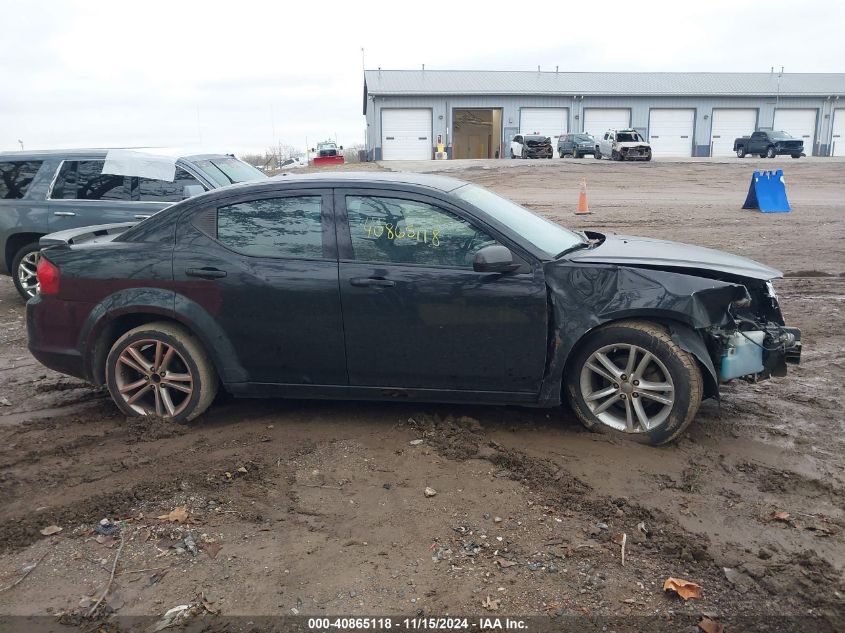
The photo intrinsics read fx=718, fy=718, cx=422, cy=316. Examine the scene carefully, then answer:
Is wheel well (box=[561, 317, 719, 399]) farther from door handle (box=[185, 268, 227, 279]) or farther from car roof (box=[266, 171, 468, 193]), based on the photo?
door handle (box=[185, 268, 227, 279])

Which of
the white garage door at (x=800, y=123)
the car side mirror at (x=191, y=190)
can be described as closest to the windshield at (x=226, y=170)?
the car side mirror at (x=191, y=190)

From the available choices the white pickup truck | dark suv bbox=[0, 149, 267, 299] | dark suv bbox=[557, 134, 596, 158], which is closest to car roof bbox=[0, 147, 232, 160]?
dark suv bbox=[0, 149, 267, 299]

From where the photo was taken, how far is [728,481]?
4.07m

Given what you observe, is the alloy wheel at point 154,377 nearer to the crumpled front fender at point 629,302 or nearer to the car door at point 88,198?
the crumpled front fender at point 629,302

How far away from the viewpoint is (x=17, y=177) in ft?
29.2

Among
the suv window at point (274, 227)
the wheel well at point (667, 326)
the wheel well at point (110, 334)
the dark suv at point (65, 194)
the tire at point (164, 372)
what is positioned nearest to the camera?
the wheel well at point (667, 326)

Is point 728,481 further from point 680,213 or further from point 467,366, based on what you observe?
point 680,213

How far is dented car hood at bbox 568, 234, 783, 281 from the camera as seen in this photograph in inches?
181

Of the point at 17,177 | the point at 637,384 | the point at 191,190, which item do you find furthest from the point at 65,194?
the point at 637,384

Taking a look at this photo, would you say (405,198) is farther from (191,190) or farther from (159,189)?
(159,189)

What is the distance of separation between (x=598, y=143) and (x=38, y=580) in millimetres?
44493

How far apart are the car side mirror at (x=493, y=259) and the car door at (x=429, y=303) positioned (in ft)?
0.29

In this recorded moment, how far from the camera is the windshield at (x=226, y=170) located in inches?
356

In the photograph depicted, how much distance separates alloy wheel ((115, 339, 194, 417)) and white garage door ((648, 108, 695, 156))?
5304cm
